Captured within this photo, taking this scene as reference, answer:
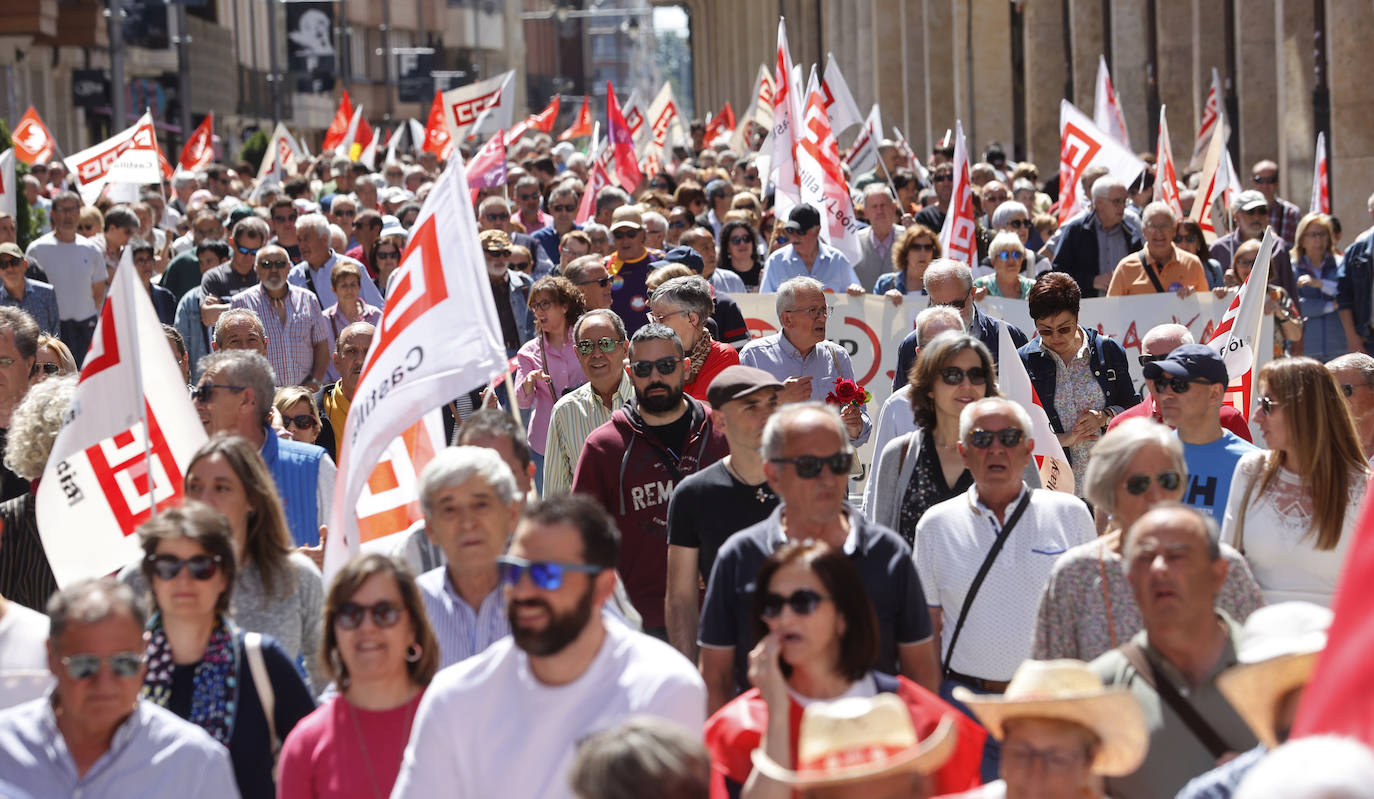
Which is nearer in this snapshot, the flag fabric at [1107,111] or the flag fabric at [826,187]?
the flag fabric at [826,187]

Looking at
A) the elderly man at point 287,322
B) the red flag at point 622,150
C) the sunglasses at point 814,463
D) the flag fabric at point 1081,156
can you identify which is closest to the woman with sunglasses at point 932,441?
the sunglasses at point 814,463

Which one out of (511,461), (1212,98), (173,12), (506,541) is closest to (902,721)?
(506,541)

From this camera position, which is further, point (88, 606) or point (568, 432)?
point (568, 432)

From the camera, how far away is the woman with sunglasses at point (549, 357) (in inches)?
361

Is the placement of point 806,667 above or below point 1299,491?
below

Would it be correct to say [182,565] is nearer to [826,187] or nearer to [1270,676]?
[1270,676]

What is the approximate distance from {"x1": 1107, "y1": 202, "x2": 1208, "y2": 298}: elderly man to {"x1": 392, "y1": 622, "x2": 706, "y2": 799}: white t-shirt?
8028mm

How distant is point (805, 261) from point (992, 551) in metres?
6.58

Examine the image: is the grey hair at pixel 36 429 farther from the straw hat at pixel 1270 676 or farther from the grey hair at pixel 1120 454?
the straw hat at pixel 1270 676

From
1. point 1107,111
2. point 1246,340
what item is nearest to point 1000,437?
point 1246,340

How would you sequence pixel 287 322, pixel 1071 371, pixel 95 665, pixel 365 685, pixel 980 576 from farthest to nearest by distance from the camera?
pixel 287 322 < pixel 1071 371 < pixel 980 576 < pixel 365 685 < pixel 95 665

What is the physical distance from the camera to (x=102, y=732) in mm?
4332

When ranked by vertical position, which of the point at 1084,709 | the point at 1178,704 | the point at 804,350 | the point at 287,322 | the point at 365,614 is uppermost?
the point at 287,322

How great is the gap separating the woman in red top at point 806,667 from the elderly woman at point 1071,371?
3.99 metres
